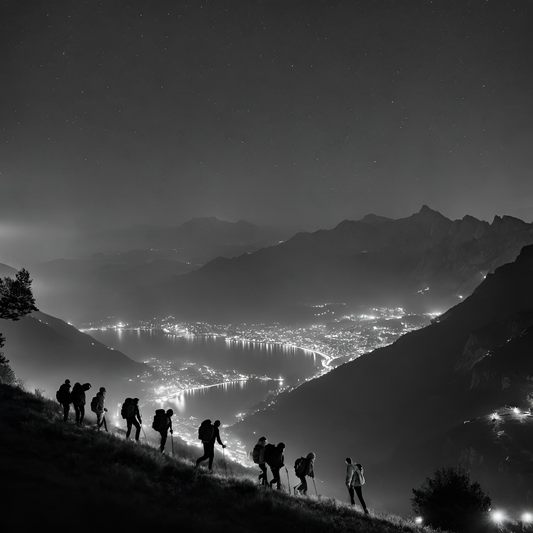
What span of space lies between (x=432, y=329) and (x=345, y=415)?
3883 cm

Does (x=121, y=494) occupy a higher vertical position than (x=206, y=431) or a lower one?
lower

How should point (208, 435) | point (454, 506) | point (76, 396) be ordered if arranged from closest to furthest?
point (208, 435)
point (76, 396)
point (454, 506)

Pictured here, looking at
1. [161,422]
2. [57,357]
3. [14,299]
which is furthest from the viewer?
[57,357]

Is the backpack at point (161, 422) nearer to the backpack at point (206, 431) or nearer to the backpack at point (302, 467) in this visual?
the backpack at point (206, 431)

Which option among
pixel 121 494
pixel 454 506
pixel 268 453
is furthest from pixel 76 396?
pixel 454 506

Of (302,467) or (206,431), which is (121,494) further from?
(302,467)

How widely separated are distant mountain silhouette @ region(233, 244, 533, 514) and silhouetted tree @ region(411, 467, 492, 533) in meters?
15.9

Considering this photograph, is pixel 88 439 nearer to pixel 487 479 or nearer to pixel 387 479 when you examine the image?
pixel 487 479

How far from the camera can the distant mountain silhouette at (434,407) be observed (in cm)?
5322

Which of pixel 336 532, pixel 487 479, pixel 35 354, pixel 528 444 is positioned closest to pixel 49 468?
pixel 336 532

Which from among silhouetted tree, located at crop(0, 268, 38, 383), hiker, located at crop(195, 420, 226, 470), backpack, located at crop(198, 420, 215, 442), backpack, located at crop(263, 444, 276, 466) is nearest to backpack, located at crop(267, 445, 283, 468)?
backpack, located at crop(263, 444, 276, 466)

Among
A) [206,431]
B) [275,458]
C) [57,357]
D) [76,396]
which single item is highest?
[57,357]

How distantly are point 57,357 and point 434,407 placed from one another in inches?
4161

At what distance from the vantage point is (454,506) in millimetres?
28766
